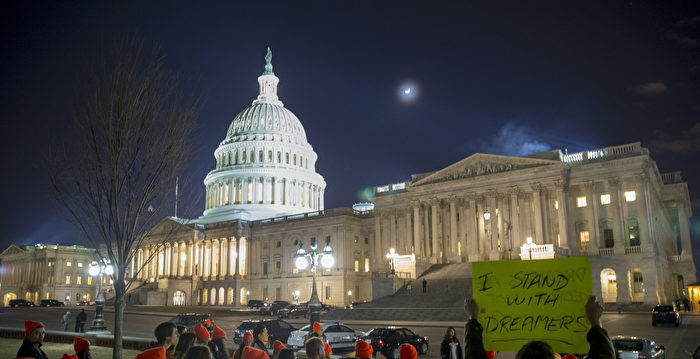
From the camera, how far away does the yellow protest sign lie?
6.76m

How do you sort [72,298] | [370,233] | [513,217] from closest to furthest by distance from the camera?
[513,217] < [370,233] < [72,298]

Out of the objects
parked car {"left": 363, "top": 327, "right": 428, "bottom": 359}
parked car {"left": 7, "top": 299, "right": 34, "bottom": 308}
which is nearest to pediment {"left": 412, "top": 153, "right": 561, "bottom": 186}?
parked car {"left": 363, "top": 327, "right": 428, "bottom": 359}

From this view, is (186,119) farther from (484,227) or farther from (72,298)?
Result: (72,298)

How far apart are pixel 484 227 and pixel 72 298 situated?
9788 centimetres

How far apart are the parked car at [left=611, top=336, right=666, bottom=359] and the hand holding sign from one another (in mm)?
12757

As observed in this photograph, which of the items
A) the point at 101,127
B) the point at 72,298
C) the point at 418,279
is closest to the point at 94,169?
the point at 101,127

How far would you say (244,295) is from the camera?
96.7 metres

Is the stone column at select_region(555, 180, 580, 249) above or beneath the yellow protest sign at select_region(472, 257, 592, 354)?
above

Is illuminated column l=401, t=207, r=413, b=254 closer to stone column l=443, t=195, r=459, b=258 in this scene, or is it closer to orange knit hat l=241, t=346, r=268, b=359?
stone column l=443, t=195, r=459, b=258

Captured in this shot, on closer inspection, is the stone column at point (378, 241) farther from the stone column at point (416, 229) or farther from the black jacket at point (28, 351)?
the black jacket at point (28, 351)

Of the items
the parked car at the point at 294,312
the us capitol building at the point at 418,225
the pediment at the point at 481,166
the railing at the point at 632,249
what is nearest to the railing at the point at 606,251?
the us capitol building at the point at 418,225

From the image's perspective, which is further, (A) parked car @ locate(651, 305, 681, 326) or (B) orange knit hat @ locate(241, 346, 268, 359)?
(A) parked car @ locate(651, 305, 681, 326)

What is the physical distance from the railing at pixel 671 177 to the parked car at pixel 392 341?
A: 6116cm

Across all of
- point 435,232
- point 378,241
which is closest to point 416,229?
point 435,232
